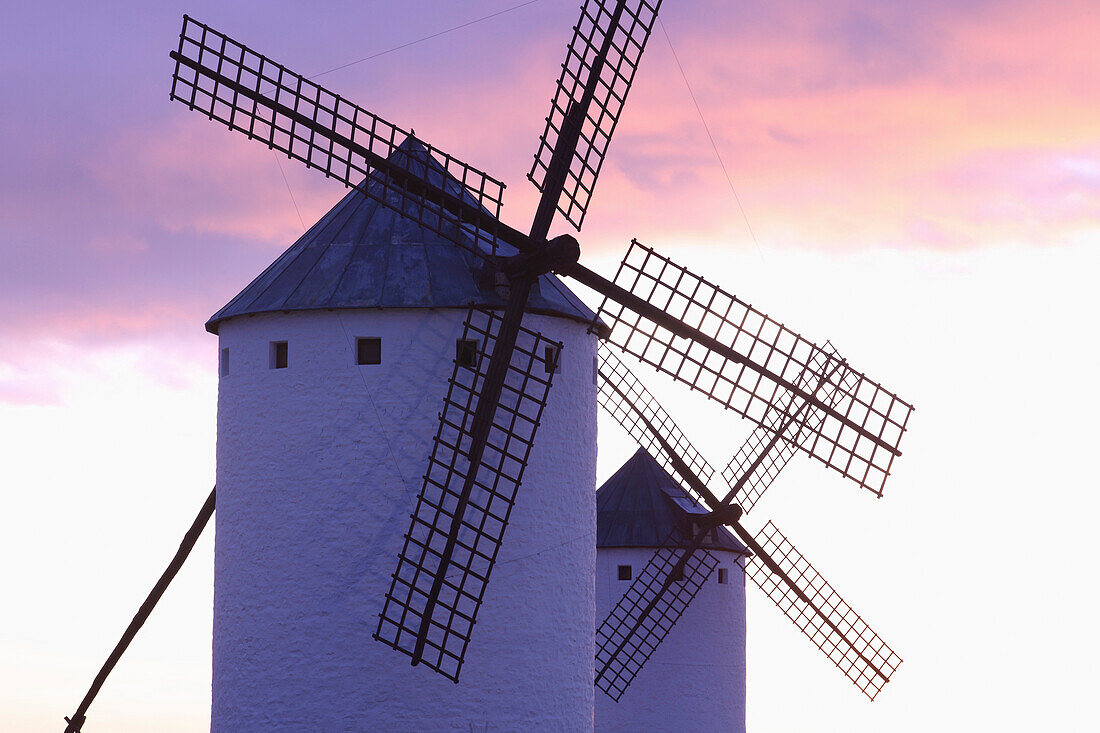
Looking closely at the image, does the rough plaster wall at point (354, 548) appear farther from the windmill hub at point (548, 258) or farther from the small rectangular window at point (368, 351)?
the windmill hub at point (548, 258)

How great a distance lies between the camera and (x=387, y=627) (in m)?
17.5

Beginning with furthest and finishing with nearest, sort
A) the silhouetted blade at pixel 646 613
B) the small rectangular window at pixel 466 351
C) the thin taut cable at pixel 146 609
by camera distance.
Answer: the silhouetted blade at pixel 646 613 < the thin taut cable at pixel 146 609 < the small rectangular window at pixel 466 351

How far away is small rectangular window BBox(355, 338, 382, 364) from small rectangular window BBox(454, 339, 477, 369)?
0.92m

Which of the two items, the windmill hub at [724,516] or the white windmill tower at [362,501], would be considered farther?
the windmill hub at [724,516]

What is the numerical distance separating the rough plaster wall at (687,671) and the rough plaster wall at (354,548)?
31.0ft

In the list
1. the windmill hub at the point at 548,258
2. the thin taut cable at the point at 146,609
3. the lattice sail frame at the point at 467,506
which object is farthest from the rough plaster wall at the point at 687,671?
the windmill hub at the point at 548,258

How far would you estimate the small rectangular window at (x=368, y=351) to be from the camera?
18.0 m

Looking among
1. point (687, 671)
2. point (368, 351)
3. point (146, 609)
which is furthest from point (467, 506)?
point (687, 671)

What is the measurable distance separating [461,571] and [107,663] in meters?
7.64

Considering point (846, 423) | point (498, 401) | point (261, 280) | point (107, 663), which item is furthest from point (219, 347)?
point (846, 423)

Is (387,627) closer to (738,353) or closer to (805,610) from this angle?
(738,353)

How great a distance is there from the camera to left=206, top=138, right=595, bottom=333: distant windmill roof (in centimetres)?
1803

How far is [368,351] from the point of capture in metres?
18.1

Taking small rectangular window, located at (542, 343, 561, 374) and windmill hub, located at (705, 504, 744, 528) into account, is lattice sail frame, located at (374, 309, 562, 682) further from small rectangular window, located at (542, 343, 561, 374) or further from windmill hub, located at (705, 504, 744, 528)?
windmill hub, located at (705, 504, 744, 528)
